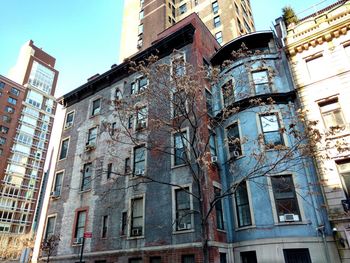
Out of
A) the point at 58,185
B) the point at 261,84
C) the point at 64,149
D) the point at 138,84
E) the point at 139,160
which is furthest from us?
the point at 64,149

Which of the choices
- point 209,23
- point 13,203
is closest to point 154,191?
point 209,23

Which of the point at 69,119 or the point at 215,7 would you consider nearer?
the point at 69,119

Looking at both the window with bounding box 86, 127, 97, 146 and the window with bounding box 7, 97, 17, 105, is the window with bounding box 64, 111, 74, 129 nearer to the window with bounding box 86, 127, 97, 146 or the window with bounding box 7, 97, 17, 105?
the window with bounding box 86, 127, 97, 146

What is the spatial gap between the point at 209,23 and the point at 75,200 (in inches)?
1335

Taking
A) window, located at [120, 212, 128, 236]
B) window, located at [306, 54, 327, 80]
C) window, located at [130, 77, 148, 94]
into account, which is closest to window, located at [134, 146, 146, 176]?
window, located at [120, 212, 128, 236]

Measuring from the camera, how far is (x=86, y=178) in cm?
2269

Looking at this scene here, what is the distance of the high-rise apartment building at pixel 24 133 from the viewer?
6359 centimetres

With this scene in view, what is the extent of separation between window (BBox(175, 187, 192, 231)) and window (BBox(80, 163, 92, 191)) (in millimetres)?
8825

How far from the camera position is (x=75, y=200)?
2230cm

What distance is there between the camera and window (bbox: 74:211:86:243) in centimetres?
2060

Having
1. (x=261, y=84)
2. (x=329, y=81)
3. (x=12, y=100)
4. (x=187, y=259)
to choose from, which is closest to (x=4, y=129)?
(x=12, y=100)

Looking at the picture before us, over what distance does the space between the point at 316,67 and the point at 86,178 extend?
749 inches

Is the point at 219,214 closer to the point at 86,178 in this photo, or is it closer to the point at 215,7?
the point at 86,178

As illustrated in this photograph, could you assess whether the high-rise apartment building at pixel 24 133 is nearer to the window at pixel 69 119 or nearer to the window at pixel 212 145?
the window at pixel 69 119
